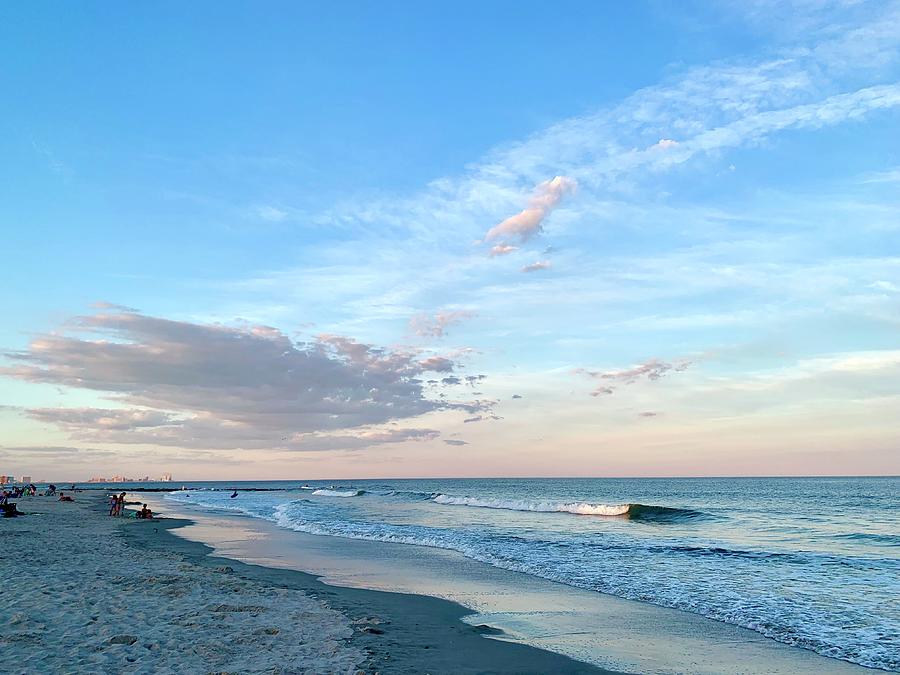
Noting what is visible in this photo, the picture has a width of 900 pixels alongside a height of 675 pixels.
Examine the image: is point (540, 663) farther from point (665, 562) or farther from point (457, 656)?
point (665, 562)

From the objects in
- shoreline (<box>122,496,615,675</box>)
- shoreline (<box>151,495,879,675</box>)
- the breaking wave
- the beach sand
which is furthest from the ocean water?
the beach sand

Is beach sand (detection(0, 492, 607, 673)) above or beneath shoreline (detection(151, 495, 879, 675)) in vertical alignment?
above

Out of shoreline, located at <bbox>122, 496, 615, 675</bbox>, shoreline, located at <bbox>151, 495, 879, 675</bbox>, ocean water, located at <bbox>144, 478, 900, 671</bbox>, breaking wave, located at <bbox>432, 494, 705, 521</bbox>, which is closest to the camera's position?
shoreline, located at <bbox>122, 496, 615, 675</bbox>

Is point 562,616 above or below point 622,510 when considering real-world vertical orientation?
above

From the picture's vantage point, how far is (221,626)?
10281mm

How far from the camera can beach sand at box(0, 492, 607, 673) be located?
8.44 m

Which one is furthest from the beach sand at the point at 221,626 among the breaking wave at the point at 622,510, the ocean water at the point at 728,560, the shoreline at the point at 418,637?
the breaking wave at the point at 622,510

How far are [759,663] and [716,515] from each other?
3821 centimetres

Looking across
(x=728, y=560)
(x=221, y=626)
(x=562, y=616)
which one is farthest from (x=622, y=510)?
(x=221, y=626)

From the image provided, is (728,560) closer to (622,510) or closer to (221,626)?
(221,626)

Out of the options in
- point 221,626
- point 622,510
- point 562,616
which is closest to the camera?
point 221,626

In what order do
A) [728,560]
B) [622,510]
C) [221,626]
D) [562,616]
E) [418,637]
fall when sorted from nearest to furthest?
[221,626] → [418,637] → [562,616] → [728,560] → [622,510]

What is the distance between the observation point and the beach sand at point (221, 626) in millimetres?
8438

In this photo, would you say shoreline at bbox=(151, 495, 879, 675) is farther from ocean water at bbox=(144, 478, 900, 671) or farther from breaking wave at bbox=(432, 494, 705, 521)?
breaking wave at bbox=(432, 494, 705, 521)
